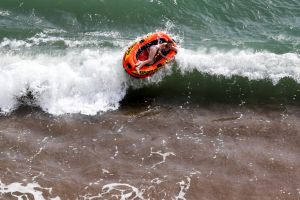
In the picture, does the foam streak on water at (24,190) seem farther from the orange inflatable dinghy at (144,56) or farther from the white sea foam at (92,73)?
the orange inflatable dinghy at (144,56)

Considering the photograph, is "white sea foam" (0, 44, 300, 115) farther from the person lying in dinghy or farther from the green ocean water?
the person lying in dinghy

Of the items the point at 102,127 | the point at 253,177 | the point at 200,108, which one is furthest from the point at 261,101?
the point at 102,127

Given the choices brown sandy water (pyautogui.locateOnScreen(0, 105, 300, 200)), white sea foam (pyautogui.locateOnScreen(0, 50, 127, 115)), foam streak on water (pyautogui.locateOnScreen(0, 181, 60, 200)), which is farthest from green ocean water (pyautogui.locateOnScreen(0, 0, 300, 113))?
foam streak on water (pyautogui.locateOnScreen(0, 181, 60, 200))

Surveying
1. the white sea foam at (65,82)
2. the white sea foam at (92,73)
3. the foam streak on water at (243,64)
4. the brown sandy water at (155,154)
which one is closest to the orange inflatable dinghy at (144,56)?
the white sea foam at (92,73)

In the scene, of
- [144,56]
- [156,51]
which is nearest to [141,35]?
[144,56]

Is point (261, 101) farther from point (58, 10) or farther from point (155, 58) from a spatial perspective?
point (58, 10)

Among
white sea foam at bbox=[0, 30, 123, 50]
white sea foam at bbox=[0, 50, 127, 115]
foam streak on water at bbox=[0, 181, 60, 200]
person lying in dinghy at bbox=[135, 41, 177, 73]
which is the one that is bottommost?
foam streak on water at bbox=[0, 181, 60, 200]
